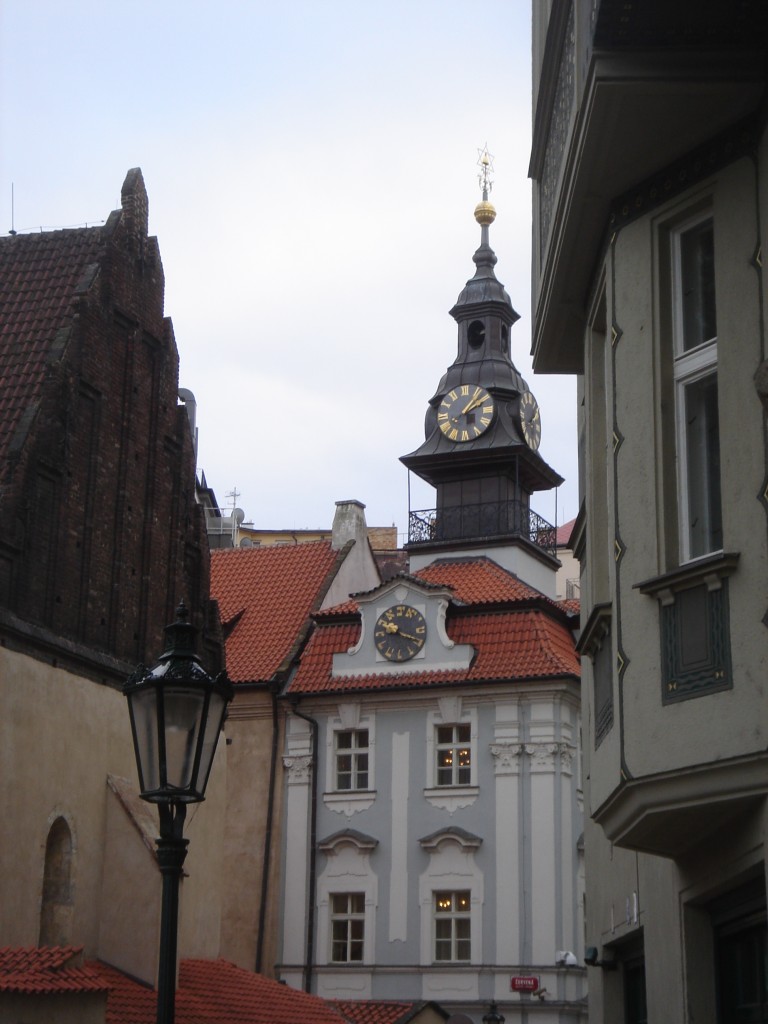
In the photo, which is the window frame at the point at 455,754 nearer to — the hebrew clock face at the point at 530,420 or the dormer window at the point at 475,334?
the hebrew clock face at the point at 530,420

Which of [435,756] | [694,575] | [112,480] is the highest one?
[112,480]

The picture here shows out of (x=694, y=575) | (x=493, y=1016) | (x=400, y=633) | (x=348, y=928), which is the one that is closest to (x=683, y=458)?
(x=694, y=575)

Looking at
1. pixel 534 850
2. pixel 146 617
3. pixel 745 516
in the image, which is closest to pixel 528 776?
pixel 534 850

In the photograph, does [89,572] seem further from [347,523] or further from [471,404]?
[471,404]

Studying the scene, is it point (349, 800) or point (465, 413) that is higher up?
point (465, 413)

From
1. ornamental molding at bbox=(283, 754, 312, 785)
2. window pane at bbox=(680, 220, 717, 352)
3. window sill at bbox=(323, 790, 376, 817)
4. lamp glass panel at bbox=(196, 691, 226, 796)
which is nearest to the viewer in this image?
lamp glass panel at bbox=(196, 691, 226, 796)

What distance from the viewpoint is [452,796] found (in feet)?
113

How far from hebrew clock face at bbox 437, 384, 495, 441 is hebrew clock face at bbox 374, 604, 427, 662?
9.81 metres

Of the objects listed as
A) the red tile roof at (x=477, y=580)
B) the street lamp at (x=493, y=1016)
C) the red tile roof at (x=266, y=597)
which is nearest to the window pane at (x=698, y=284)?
the street lamp at (x=493, y=1016)

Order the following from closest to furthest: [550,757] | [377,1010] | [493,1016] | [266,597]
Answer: [493,1016], [377,1010], [550,757], [266,597]

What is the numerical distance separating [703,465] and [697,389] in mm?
460

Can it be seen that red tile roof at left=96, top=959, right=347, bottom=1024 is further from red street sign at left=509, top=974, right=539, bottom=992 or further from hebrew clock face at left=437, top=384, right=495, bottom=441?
hebrew clock face at left=437, top=384, right=495, bottom=441

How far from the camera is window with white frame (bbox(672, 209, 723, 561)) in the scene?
909 cm

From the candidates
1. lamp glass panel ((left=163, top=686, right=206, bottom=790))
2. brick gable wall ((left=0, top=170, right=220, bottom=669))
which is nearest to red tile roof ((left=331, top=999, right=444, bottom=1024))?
brick gable wall ((left=0, top=170, right=220, bottom=669))
